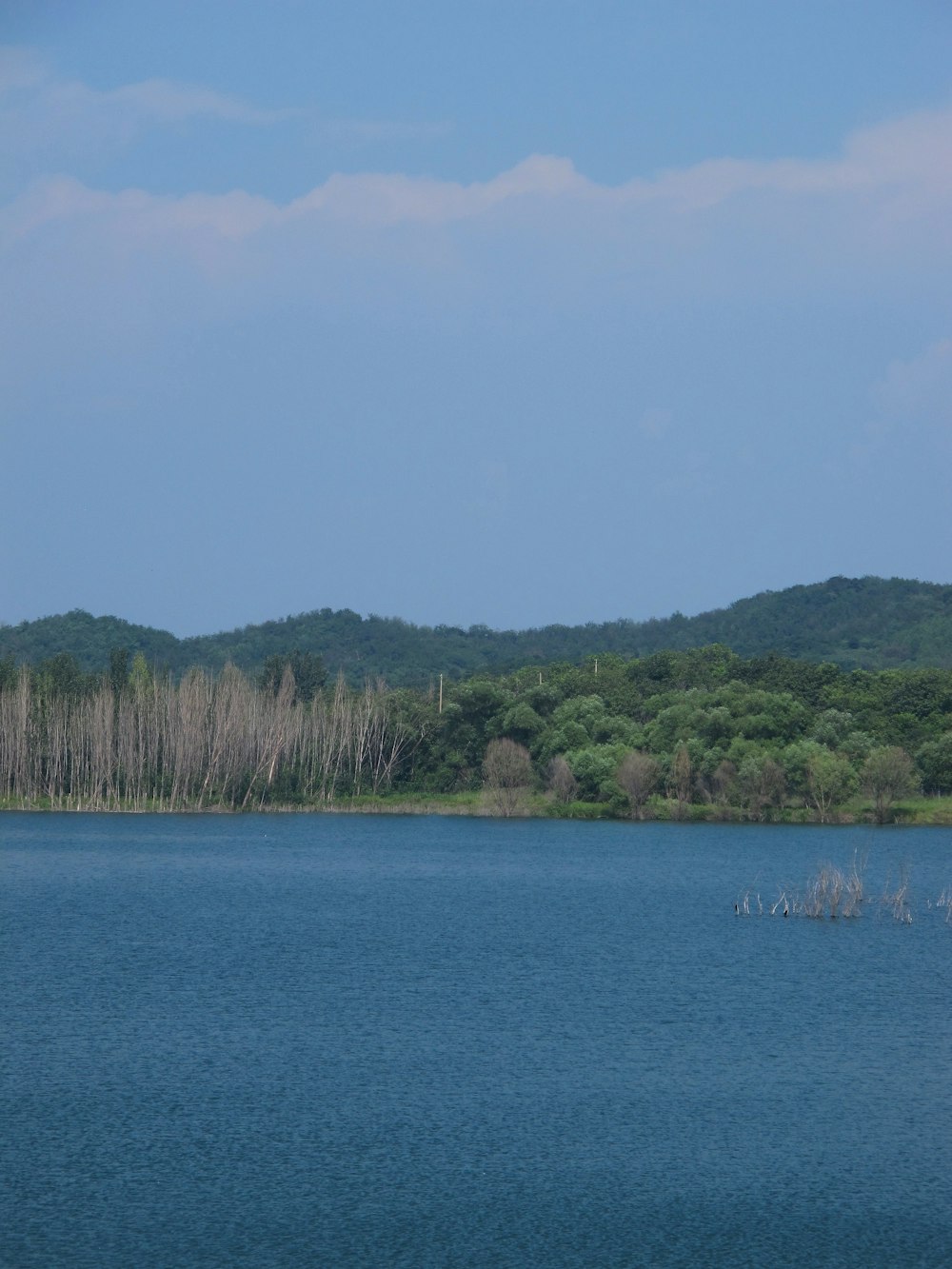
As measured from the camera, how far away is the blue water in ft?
43.7

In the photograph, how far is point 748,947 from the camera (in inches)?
1125

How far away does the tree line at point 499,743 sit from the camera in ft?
200

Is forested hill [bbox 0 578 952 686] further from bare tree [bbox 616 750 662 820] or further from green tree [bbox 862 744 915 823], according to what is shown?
green tree [bbox 862 744 915 823]

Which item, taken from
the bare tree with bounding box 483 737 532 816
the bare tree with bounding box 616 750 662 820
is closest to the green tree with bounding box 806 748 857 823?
the bare tree with bounding box 616 750 662 820

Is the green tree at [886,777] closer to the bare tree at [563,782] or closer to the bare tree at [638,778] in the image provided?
the bare tree at [638,778]

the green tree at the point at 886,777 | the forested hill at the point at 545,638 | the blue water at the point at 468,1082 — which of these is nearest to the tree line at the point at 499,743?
the green tree at the point at 886,777

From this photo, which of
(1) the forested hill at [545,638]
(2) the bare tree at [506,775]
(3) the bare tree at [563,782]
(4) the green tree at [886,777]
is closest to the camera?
(4) the green tree at [886,777]

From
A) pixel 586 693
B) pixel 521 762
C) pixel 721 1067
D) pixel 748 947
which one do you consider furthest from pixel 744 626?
pixel 721 1067

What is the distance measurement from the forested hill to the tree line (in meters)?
36.9

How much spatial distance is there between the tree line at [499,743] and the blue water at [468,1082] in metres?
25.3

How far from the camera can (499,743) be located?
68.5m

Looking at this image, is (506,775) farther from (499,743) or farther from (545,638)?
(545,638)

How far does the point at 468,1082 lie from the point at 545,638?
136 metres

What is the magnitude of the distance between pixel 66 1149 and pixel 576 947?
14.7 meters
